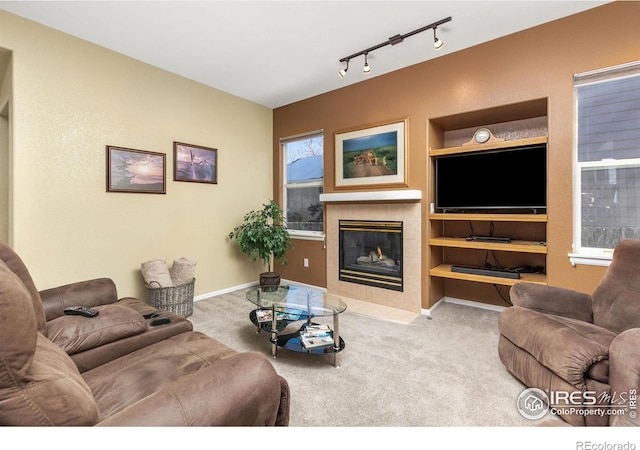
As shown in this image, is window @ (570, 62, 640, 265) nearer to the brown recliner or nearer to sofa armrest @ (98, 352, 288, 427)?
the brown recliner

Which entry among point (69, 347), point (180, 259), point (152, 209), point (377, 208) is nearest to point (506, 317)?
point (377, 208)

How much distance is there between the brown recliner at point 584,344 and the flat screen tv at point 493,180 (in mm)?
935

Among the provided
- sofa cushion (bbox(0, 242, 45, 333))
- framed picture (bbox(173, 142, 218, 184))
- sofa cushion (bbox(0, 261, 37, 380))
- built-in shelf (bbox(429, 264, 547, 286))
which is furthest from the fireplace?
sofa cushion (bbox(0, 261, 37, 380))

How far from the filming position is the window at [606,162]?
2361 mm

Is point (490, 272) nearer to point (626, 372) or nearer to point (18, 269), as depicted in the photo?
point (626, 372)

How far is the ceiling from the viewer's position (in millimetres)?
2346

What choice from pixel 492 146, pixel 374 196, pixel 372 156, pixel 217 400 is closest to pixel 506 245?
pixel 492 146

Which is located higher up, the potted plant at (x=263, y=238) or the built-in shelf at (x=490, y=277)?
the potted plant at (x=263, y=238)

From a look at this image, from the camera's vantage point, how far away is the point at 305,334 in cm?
225

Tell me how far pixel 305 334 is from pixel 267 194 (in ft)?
9.52

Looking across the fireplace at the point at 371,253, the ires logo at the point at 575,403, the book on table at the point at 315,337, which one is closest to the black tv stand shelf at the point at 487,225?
the fireplace at the point at 371,253

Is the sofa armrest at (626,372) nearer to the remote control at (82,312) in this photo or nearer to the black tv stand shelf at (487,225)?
the black tv stand shelf at (487,225)

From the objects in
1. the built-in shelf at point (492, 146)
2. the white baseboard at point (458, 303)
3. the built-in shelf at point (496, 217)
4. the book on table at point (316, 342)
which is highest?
the built-in shelf at point (492, 146)

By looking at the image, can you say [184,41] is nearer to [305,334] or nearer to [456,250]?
[305,334]
